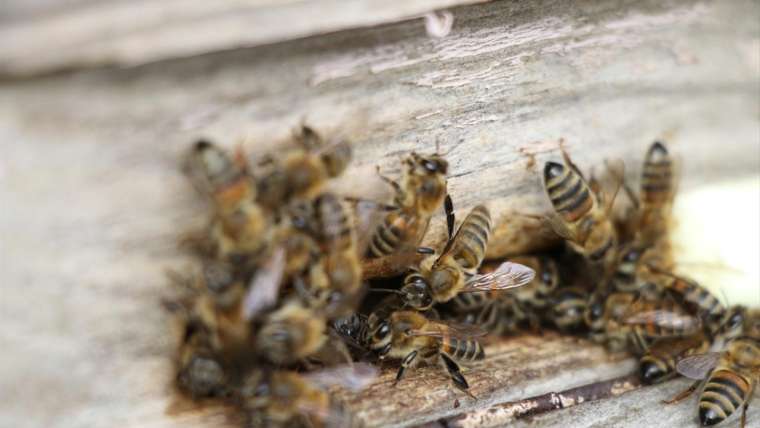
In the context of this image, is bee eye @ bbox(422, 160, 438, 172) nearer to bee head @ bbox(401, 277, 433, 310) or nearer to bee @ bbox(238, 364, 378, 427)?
bee head @ bbox(401, 277, 433, 310)

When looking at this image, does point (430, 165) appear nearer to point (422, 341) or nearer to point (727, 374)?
point (422, 341)

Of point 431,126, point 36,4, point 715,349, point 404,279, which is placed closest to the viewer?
point 36,4

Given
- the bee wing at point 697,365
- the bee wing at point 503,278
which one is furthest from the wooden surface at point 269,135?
the bee wing at point 697,365

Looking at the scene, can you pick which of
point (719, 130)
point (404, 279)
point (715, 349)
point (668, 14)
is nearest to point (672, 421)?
point (715, 349)

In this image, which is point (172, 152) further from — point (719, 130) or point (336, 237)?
point (719, 130)

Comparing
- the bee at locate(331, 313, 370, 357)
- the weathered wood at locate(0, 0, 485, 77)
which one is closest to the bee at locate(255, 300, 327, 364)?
the bee at locate(331, 313, 370, 357)

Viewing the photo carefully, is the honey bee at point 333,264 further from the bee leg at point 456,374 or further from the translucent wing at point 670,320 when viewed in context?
the translucent wing at point 670,320

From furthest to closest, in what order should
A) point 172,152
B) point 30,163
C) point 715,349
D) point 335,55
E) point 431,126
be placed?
point 715,349
point 431,126
point 335,55
point 172,152
point 30,163
